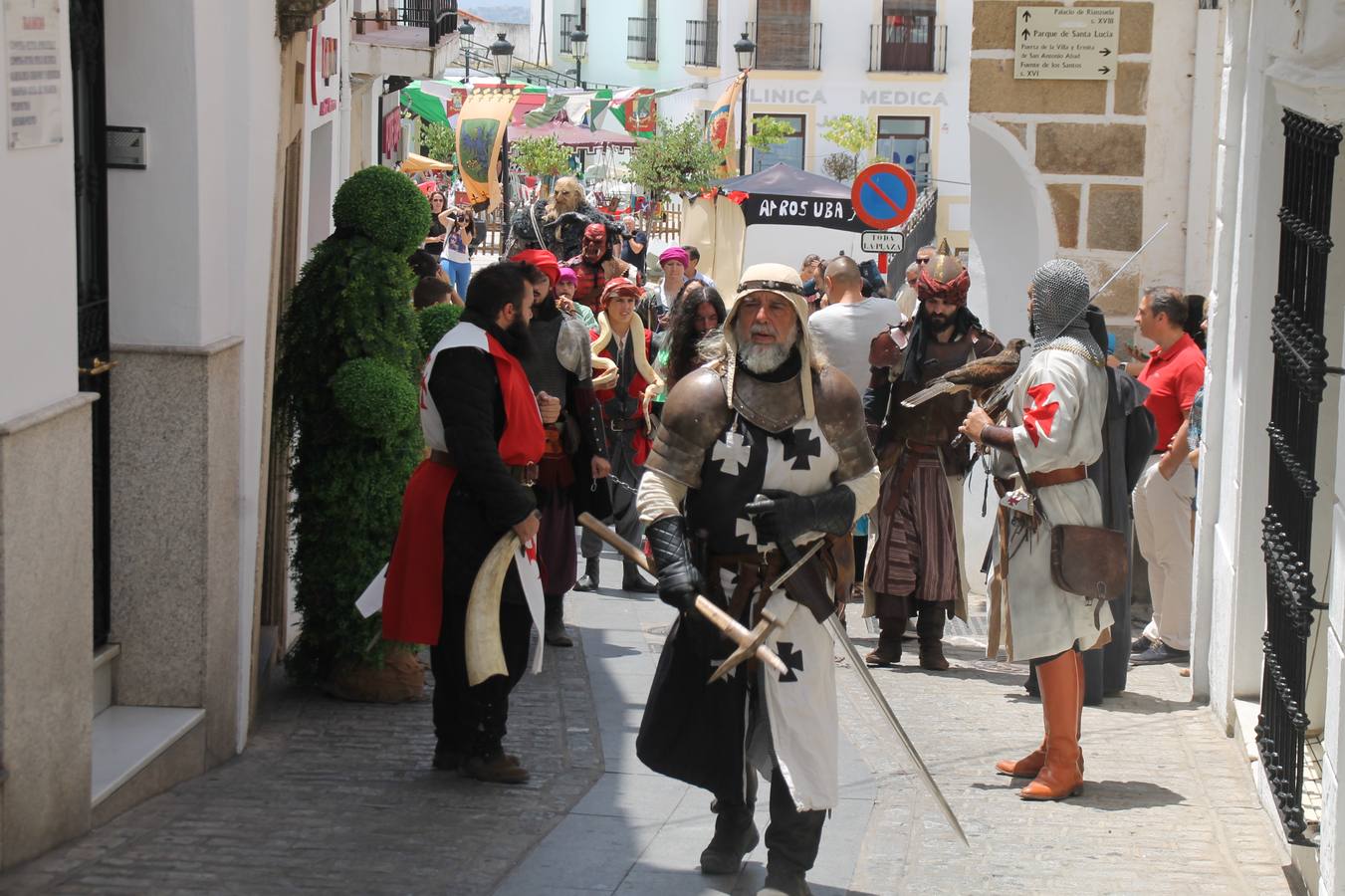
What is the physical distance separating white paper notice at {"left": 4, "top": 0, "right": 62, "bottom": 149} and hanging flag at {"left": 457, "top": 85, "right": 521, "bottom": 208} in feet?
65.3

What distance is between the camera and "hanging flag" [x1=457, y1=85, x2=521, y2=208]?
25188 millimetres

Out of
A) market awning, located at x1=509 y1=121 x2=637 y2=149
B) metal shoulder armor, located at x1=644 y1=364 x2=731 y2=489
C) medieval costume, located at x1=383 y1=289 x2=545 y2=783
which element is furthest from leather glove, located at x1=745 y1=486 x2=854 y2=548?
market awning, located at x1=509 y1=121 x2=637 y2=149

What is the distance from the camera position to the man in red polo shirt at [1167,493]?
9.14m

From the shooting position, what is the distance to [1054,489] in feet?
22.6

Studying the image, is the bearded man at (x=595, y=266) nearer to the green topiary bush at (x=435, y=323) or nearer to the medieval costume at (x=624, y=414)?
the medieval costume at (x=624, y=414)

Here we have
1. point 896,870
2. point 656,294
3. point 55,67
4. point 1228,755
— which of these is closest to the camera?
point 55,67

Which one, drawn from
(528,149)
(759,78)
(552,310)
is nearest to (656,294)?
(552,310)

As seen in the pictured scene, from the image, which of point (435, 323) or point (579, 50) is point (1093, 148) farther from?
point (579, 50)

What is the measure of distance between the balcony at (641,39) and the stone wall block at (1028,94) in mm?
47508

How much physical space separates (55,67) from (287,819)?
2.50 metres

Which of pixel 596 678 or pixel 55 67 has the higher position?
pixel 55 67

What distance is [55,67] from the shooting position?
5.33 metres

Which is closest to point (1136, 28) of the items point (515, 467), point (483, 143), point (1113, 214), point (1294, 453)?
point (1113, 214)

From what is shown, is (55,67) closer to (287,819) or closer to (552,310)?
(287,819)
